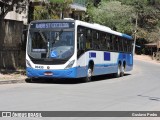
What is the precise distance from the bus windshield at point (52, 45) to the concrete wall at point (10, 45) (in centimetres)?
554

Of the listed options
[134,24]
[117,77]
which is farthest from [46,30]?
[134,24]

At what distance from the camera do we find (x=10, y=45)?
27656 mm

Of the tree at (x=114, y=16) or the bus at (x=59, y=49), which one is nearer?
the bus at (x=59, y=49)

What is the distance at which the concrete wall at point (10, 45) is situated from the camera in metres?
26.8

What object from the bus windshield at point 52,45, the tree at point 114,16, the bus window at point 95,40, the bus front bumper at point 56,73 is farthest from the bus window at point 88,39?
the tree at point 114,16

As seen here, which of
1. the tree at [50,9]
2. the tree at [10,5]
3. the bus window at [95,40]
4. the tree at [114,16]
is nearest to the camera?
the bus window at [95,40]

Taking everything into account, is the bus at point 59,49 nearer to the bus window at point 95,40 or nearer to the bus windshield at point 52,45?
the bus windshield at point 52,45

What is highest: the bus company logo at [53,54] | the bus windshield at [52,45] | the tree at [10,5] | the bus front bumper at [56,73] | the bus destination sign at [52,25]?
the tree at [10,5]

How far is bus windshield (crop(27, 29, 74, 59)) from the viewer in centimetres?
2085

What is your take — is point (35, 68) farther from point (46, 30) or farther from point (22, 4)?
point (22, 4)

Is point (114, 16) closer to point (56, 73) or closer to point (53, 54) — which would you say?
point (53, 54)

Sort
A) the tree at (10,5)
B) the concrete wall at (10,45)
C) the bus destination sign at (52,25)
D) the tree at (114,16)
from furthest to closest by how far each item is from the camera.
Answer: the tree at (114,16), the concrete wall at (10,45), the tree at (10,5), the bus destination sign at (52,25)

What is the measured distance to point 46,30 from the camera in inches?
843

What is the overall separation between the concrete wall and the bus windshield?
554cm
